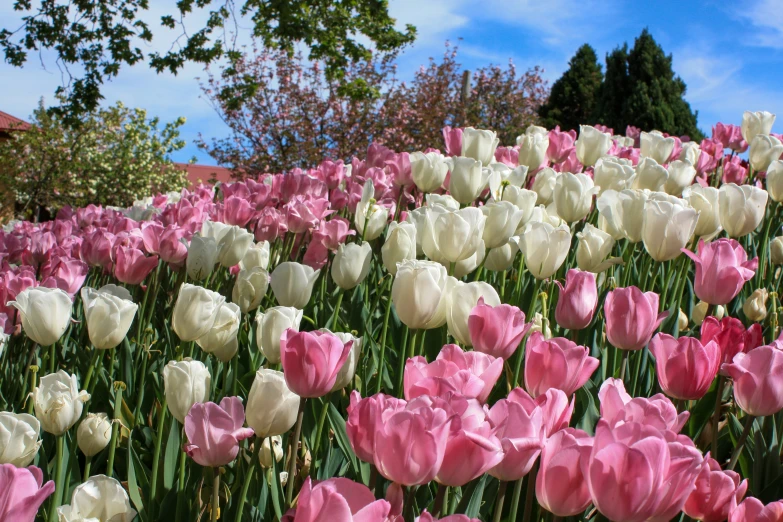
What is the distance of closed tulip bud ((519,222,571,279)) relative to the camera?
Answer: 2049 millimetres

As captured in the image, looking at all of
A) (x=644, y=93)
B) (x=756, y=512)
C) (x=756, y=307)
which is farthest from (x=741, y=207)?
(x=644, y=93)

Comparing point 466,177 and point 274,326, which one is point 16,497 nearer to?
point 274,326

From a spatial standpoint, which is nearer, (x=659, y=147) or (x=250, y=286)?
(x=250, y=286)

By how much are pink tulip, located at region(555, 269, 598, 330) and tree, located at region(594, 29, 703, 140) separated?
1245 cm

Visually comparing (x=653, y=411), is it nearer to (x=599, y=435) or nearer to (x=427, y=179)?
(x=599, y=435)

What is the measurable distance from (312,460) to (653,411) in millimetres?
780

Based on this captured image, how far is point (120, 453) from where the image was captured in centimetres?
185

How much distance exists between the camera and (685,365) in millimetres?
1356

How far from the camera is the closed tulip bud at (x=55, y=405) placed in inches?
53.1

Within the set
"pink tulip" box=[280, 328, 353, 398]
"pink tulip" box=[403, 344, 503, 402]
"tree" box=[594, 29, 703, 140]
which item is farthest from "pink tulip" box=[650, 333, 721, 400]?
"tree" box=[594, 29, 703, 140]

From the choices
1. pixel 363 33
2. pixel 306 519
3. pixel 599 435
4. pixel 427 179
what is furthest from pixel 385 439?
pixel 363 33

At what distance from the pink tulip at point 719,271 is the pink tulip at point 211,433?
3.93 ft

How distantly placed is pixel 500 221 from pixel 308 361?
1.16 meters

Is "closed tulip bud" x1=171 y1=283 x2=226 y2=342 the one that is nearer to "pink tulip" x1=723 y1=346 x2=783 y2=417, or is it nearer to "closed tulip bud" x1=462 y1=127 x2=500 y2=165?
"pink tulip" x1=723 y1=346 x2=783 y2=417
